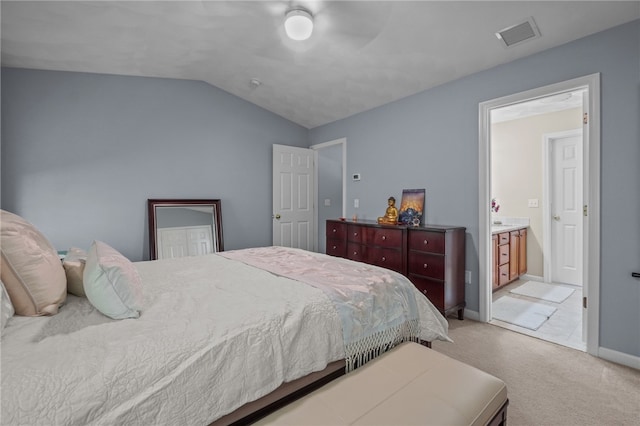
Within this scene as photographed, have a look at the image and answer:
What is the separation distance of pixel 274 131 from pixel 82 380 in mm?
4478

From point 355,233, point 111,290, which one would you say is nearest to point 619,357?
point 355,233

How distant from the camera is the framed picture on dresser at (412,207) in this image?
142 inches

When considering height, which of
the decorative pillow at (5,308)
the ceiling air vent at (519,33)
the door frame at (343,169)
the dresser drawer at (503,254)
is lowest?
the dresser drawer at (503,254)

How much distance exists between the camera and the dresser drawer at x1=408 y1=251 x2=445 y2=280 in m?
2.98

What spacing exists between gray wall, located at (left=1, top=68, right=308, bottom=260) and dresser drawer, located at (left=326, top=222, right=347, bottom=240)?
3.86 ft

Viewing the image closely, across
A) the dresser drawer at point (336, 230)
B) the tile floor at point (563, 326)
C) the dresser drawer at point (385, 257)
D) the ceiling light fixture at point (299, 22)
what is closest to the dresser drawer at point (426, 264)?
the dresser drawer at point (385, 257)

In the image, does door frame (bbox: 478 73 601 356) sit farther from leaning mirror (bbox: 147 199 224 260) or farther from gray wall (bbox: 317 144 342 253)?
leaning mirror (bbox: 147 199 224 260)

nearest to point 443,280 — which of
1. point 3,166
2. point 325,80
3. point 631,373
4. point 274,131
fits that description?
point 631,373

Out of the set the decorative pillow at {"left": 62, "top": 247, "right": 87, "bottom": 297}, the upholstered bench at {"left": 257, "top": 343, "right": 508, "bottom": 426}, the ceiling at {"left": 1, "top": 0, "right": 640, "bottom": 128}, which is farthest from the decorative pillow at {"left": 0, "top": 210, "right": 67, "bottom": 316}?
Result: the ceiling at {"left": 1, "top": 0, "right": 640, "bottom": 128}

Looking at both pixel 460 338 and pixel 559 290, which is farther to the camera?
pixel 559 290

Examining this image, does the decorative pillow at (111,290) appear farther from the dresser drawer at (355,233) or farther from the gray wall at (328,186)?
the gray wall at (328,186)

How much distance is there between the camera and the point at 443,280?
296 cm

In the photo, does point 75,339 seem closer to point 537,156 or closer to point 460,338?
point 460,338

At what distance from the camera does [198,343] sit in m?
1.06
